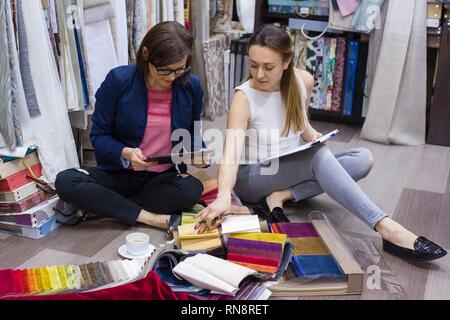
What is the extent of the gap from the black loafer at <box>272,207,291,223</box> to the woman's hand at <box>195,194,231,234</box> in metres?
0.33

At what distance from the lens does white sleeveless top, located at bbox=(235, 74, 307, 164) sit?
1.99m

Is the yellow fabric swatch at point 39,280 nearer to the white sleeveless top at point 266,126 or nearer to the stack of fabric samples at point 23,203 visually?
the stack of fabric samples at point 23,203

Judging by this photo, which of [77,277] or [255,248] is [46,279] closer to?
[77,277]

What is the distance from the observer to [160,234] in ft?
6.38

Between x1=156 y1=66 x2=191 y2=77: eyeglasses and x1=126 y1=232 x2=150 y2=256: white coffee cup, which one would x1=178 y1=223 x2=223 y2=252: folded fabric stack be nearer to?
x1=126 y1=232 x2=150 y2=256: white coffee cup

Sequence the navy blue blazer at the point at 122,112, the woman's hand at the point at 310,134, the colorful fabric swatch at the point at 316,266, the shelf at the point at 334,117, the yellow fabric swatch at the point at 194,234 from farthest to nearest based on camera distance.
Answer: the shelf at the point at 334,117
the woman's hand at the point at 310,134
the navy blue blazer at the point at 122,112
the yellow fabric swatch at the point at 194,234
the colorful fabric swatch at the point at 316,266

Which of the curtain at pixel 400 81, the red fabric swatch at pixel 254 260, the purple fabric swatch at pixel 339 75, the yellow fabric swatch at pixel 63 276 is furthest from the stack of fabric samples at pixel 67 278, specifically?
the purple fabric swatch at pixel 339 75

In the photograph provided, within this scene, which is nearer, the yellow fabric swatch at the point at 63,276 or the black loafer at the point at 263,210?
the yellow fabric swatch at the point at 63,276

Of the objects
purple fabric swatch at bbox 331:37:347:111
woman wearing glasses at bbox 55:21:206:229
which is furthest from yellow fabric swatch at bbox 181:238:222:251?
purple fabric swatch at bbox 331:37:347:111

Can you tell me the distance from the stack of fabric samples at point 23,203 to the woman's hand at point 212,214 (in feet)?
1.84

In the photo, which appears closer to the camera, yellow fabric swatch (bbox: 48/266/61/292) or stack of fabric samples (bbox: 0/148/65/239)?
yellow fabric swatch (bbox: 48/266/61/292)

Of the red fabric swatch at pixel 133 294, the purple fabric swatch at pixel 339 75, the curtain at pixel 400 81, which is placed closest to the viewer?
the red fabric swatch at pixel 133 294

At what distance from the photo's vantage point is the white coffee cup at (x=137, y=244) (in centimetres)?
175
